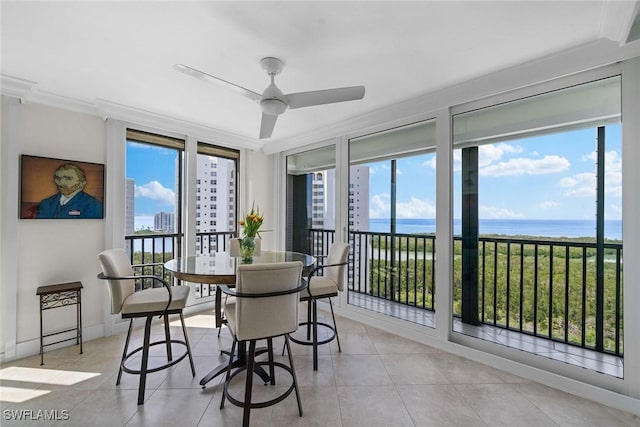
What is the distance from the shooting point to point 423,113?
3.14 metres

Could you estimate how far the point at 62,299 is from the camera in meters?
2.90

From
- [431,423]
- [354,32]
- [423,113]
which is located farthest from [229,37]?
[431,423]

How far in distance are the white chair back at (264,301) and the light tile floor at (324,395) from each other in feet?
2.03

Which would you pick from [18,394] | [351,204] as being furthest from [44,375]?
[351,204]

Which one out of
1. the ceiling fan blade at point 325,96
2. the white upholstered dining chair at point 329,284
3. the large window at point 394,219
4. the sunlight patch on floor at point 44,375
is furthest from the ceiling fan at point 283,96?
the sunlight patch on floor at point 44,375

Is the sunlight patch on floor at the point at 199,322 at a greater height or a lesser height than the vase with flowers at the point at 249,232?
lesser

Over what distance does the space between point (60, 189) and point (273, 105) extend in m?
2.49

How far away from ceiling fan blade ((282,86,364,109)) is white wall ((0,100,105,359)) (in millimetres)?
2488

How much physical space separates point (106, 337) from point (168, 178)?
199cm

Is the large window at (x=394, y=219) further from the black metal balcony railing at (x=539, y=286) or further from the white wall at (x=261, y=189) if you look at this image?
the white wall at (x=261, y=189)

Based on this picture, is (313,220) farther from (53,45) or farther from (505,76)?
(53,45)

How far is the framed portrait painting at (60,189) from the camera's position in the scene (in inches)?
111

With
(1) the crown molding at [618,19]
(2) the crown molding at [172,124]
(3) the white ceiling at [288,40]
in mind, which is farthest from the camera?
(2) the crown molding at [172,124]

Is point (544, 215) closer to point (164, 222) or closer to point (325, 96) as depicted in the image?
point (325, 96)
